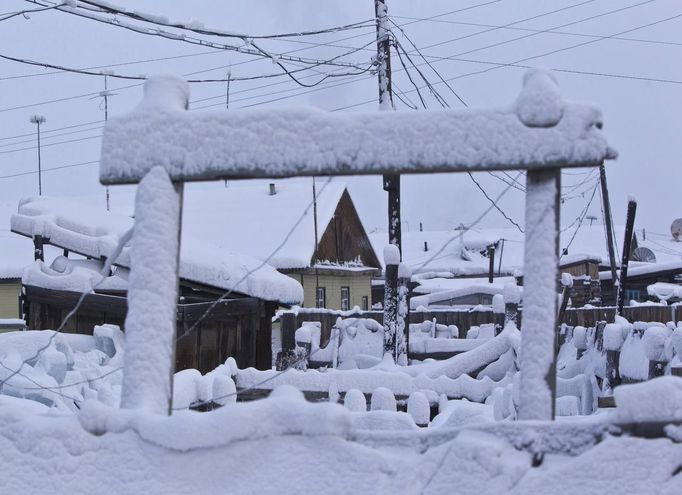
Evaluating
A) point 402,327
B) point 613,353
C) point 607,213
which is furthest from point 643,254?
point 613,353

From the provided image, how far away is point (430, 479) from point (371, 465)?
195mm

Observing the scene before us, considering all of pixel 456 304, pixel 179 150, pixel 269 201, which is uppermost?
pixel 269 201

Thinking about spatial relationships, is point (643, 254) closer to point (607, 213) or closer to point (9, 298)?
point (607, 213)

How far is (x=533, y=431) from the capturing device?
8.02ft

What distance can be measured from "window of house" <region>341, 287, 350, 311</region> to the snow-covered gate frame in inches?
1053

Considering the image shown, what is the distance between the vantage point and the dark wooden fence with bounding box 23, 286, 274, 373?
1043 centimetres

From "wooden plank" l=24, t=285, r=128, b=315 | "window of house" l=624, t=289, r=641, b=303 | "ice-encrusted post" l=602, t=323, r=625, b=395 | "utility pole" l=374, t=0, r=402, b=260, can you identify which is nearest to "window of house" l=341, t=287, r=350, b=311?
"window of house" l=624, t=289, r=641, b=303

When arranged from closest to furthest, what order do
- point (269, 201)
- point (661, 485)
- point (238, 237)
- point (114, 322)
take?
1. point (661, 485)
2. point (114, 322)
3. point (238, 237)
4. point (269, 201)

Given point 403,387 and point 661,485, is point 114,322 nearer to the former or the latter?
point 403,387

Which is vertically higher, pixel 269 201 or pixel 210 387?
pixel 269 201

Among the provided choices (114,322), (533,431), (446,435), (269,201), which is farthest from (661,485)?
(269,201)

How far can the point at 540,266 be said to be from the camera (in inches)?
107

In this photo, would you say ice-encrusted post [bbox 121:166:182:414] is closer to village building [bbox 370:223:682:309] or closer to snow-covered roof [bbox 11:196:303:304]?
snow-covered roof [bbox 11:196:303:304]

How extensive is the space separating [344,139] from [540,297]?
0.93 m
